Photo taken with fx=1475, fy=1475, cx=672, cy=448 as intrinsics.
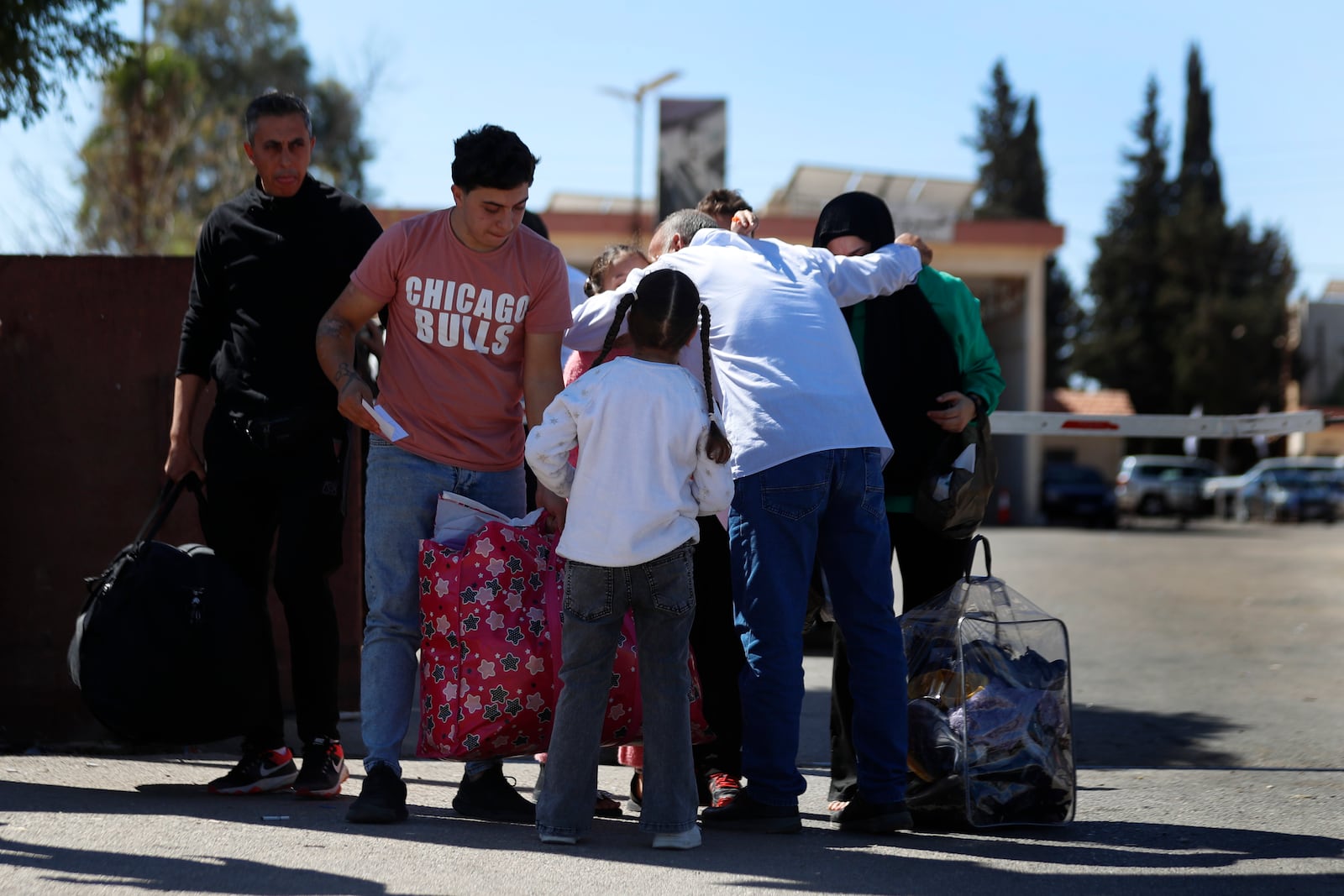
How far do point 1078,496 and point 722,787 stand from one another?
1200 inches

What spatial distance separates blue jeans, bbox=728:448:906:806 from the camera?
165 inches

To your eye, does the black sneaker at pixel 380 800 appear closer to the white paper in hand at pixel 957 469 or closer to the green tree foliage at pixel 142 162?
the white paper in hand at pixel 957 469

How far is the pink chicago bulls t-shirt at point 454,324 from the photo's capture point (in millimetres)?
4215

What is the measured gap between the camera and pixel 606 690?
13.1 ft

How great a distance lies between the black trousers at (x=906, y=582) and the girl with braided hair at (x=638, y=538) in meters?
0.79

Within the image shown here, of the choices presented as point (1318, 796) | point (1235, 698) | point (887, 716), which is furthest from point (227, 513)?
point (1235, 698)

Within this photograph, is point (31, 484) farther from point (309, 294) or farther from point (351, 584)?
point (309, 294)

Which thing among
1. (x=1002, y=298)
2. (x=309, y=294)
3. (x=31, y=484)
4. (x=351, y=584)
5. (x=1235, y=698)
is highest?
(x=1002, y=298)

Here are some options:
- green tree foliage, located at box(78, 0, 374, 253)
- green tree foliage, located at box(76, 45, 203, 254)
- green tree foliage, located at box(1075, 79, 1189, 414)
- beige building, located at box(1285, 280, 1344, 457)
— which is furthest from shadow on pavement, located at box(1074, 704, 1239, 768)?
beige building, located at box(1285, 280, 1344, 457)

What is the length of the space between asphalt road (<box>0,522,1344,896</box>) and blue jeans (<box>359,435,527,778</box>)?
0.33 meters

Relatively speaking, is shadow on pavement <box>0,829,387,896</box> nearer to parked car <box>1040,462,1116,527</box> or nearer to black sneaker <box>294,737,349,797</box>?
black sneaker <box>294,737,349,797</box>

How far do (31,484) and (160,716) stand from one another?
5.83 feet

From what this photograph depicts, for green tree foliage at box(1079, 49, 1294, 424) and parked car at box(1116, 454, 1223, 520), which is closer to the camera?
parked car at box(1116, 454, 1223, 520)

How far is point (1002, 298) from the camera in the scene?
122ft
